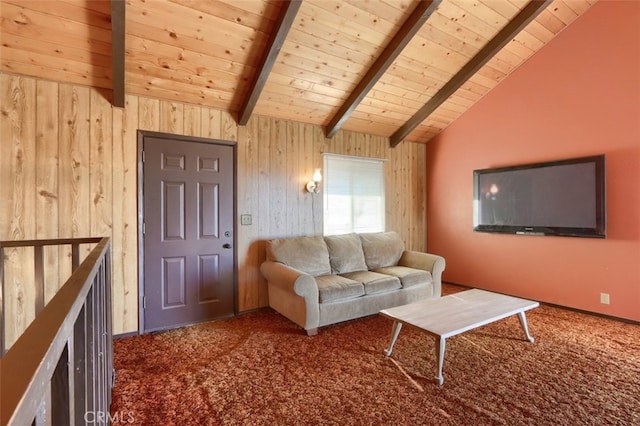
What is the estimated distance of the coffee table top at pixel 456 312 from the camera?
2.28 meters

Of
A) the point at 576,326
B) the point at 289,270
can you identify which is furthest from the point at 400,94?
the point at 576,326

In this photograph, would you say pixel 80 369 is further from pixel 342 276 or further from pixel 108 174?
pixel 342 276

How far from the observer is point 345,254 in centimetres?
387

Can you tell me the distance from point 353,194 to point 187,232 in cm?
232

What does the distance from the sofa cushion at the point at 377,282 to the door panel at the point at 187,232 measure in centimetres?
146

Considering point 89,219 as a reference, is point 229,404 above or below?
below

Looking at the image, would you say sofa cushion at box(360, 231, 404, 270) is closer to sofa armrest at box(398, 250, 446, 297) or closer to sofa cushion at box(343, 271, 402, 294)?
sofa armrest at box(398, 250, 446, 297)

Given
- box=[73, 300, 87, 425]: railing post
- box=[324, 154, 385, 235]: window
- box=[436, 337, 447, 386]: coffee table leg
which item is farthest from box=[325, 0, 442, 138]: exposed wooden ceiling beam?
box=[73, 300, 87, 425]: railing post

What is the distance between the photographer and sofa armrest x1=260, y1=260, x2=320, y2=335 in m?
2.93

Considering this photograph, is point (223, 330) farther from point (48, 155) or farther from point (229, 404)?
point (48, 155)

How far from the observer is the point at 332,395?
2066 mm

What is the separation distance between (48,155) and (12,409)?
10.3 ft

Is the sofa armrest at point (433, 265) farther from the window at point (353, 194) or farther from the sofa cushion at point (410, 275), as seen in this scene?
the window at point (353, 194)

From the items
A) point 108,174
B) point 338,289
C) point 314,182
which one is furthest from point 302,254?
point 108,174
